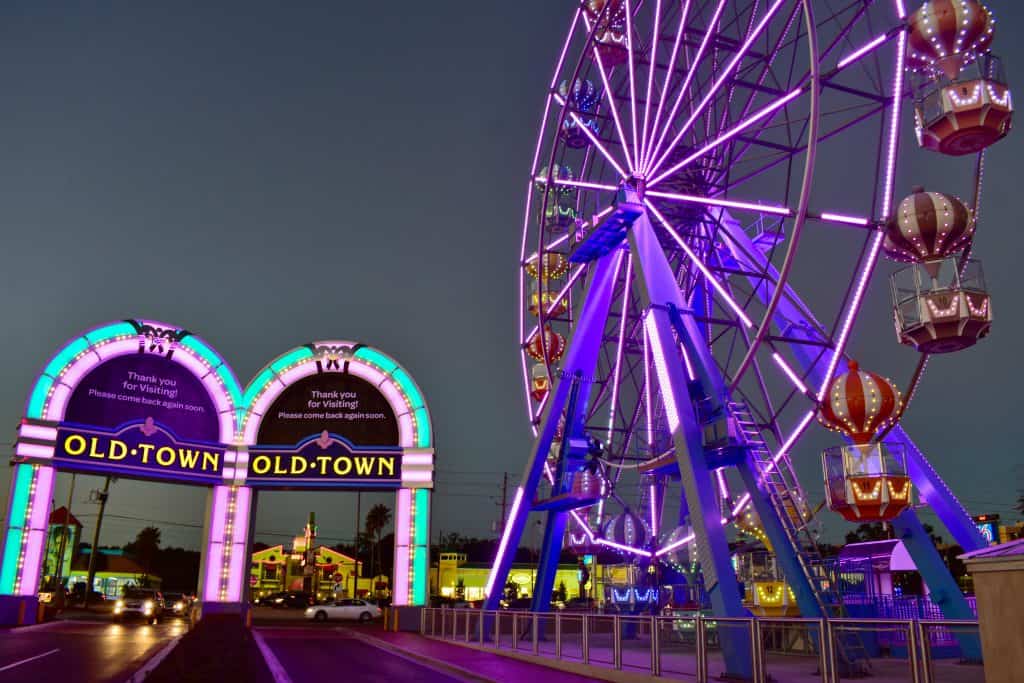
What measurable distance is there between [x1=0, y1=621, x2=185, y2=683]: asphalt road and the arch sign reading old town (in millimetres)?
4994

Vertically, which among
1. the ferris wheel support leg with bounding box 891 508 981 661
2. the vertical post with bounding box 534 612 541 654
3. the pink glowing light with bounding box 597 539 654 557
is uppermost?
the pink glowing light with bounding box 597 539 654 557

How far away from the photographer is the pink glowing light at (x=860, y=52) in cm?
1459

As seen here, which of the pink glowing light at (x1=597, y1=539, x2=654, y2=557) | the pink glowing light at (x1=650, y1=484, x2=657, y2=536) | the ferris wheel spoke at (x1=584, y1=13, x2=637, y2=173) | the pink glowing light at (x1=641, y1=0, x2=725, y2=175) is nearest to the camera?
the pink glowing light at (x1=641, y1=0, x2=725, y2=175)

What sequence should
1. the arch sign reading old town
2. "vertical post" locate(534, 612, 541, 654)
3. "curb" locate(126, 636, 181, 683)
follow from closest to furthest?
1. "curb" locate(126, 636, 181, 683)
2. "vertical post" locate(534, 612, 541, 654)
3. the arch sign reading old town

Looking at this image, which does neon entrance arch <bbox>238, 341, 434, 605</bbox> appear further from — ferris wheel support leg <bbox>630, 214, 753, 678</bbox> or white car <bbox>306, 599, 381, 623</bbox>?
ferris wheel support leg <bbox>630, 214, 753, 678</bbox>

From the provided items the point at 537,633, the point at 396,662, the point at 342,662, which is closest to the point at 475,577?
the point at 537,633

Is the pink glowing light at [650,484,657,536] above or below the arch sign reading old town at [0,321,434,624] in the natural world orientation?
below

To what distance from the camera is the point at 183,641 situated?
20750 millimetres

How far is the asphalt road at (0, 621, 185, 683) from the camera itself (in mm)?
13836

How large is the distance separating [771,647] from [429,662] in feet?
27.6

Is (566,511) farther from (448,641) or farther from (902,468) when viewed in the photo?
(902,468)

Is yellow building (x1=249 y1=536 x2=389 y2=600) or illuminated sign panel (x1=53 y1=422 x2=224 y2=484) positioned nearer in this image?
illuminated sign panel (x1=53 y1=422 x2=224 y2=484)

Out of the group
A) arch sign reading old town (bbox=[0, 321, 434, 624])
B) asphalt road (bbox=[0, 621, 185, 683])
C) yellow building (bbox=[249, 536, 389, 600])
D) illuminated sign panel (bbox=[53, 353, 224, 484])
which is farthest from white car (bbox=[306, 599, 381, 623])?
yellow building (bbox=[249, 536, 389, 600])

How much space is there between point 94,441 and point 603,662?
22.7 meters
